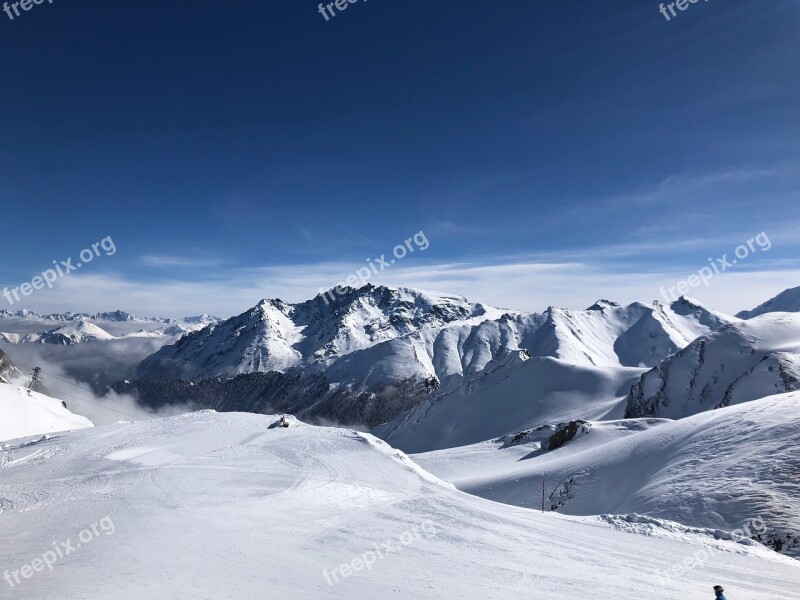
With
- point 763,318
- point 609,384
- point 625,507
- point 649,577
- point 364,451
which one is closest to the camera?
point 649,577

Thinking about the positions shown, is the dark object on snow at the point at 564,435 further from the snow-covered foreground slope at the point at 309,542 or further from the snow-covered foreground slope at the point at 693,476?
the snow-covered foreground slope at the point at 309,542

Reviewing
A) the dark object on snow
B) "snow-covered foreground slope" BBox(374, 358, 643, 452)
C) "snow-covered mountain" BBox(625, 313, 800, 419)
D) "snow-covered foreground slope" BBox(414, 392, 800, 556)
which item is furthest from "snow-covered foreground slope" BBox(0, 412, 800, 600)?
"snow-covered foreground slope" BBox(374, 358, 643, 452)

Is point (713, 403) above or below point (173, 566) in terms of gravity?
below

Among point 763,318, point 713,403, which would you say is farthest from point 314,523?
point 763,318

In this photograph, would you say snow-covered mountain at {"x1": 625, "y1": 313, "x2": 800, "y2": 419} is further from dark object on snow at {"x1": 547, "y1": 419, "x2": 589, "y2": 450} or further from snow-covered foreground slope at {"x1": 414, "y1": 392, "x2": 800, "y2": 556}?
snow-covered foreground slope at {"x1": 414, "y1": 392, "x2": 800, "y2": 556}

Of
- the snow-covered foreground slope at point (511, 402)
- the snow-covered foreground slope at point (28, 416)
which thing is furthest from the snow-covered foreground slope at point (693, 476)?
the snow-covered foreground slope at point (28, 416)

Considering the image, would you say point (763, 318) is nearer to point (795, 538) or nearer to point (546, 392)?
point (546, 392)
